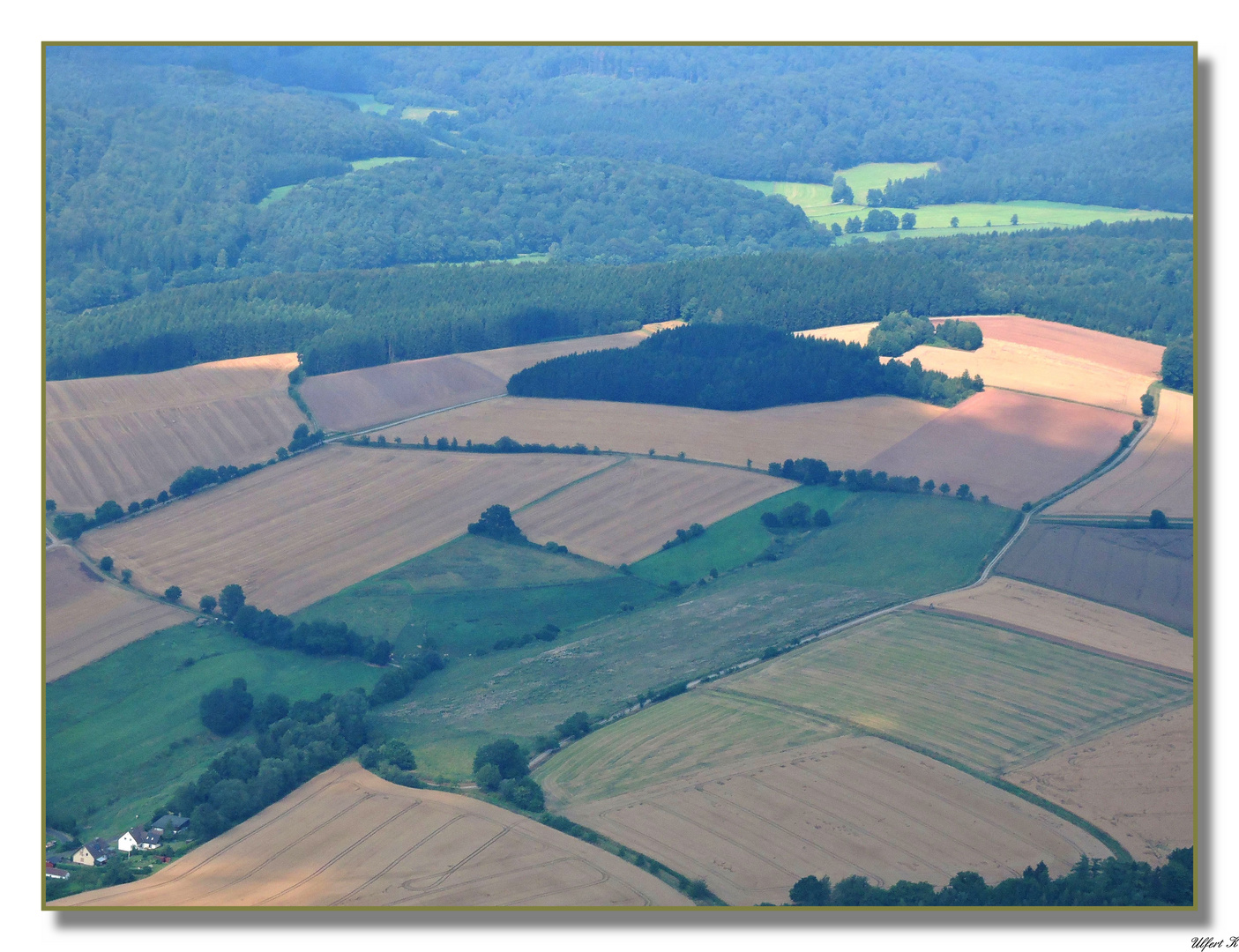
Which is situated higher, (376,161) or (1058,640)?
(376,161)

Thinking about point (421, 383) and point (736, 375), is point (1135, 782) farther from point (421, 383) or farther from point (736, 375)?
point (421, 383)

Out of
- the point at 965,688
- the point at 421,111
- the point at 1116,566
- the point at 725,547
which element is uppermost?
the point at 421,111

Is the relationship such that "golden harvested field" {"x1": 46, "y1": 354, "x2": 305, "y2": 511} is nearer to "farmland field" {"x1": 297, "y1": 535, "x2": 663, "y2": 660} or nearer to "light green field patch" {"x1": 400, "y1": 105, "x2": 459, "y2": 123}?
"farmland field" {"x1": 297, "y1": 535, "x2": 663, "y2": 660}

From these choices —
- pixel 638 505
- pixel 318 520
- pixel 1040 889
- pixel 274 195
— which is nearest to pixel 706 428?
pixel 638 505

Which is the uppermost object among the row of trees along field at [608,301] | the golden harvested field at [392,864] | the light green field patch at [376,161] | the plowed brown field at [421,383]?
the light green field patch at [376,161]

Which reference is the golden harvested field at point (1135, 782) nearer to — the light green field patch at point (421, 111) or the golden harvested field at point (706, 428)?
the golden harvested field at point (706, 428)

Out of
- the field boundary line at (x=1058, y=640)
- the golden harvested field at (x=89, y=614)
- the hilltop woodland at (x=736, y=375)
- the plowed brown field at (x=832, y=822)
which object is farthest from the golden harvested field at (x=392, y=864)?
the hilltop woodland at (x=736, y=375)
